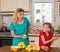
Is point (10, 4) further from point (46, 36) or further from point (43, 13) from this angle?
point (46, 36)

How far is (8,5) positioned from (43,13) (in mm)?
1013

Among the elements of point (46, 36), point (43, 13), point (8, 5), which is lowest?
point (46, 36)

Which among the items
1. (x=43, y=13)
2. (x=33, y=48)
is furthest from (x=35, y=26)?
(x=33, y=48)

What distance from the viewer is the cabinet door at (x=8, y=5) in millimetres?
4996

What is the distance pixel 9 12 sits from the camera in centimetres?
502

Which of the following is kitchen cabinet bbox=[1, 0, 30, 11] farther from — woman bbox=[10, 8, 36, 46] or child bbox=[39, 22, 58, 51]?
child bbox=[39, 22, 58, 51]

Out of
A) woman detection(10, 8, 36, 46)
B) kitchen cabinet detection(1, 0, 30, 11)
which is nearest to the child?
woman detection(10, 8, 36, 46)

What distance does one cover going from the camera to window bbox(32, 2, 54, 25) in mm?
5340

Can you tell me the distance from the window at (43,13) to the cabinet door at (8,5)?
63cm

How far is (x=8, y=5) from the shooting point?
16.4 ft

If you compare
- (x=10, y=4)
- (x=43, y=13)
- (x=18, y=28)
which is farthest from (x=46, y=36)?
(x=43, y=13)

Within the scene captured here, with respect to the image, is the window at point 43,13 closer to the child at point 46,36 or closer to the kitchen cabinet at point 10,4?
the kitchen cabinet at point 10,4

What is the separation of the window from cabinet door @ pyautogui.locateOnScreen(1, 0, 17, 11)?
628 mm

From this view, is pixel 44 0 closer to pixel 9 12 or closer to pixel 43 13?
pixel 43 13
